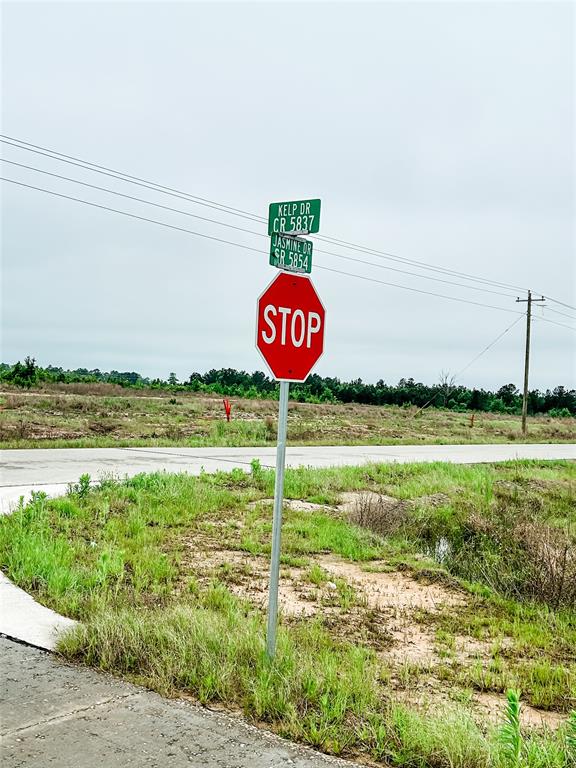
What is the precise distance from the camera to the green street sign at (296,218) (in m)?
5.21

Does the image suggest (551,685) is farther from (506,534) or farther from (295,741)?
(506,534)

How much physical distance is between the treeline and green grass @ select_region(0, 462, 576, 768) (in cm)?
5568

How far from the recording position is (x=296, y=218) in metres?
5.28

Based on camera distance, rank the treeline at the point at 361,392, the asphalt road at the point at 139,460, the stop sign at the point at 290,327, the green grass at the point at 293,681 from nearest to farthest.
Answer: the green grass at the point at 293,681 → the stop sign at the point at 290,327 → the asphalt road at the point at 139,460 → the treeline at the point at 361,392

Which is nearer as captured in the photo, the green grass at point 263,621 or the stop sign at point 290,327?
the green grass at point 263,621

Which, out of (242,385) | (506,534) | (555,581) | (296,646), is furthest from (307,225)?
(242,385)

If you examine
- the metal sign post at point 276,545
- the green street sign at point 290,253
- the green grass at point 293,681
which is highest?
the green street sign at point 290,253

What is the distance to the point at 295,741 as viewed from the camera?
425 cm

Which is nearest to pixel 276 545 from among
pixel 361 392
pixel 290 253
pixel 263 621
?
pixel 263 621

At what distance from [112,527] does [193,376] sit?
7199cm

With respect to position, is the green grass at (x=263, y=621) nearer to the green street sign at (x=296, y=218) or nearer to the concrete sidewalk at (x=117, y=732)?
the concrete sidewalk at (x=117, y=732)

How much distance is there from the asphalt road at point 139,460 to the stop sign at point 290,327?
6892 mm

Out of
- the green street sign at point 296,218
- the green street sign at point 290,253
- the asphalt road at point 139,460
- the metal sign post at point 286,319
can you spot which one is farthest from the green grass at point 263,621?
the green street sign at point 296,218

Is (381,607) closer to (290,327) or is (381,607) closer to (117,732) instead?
(290,327)
